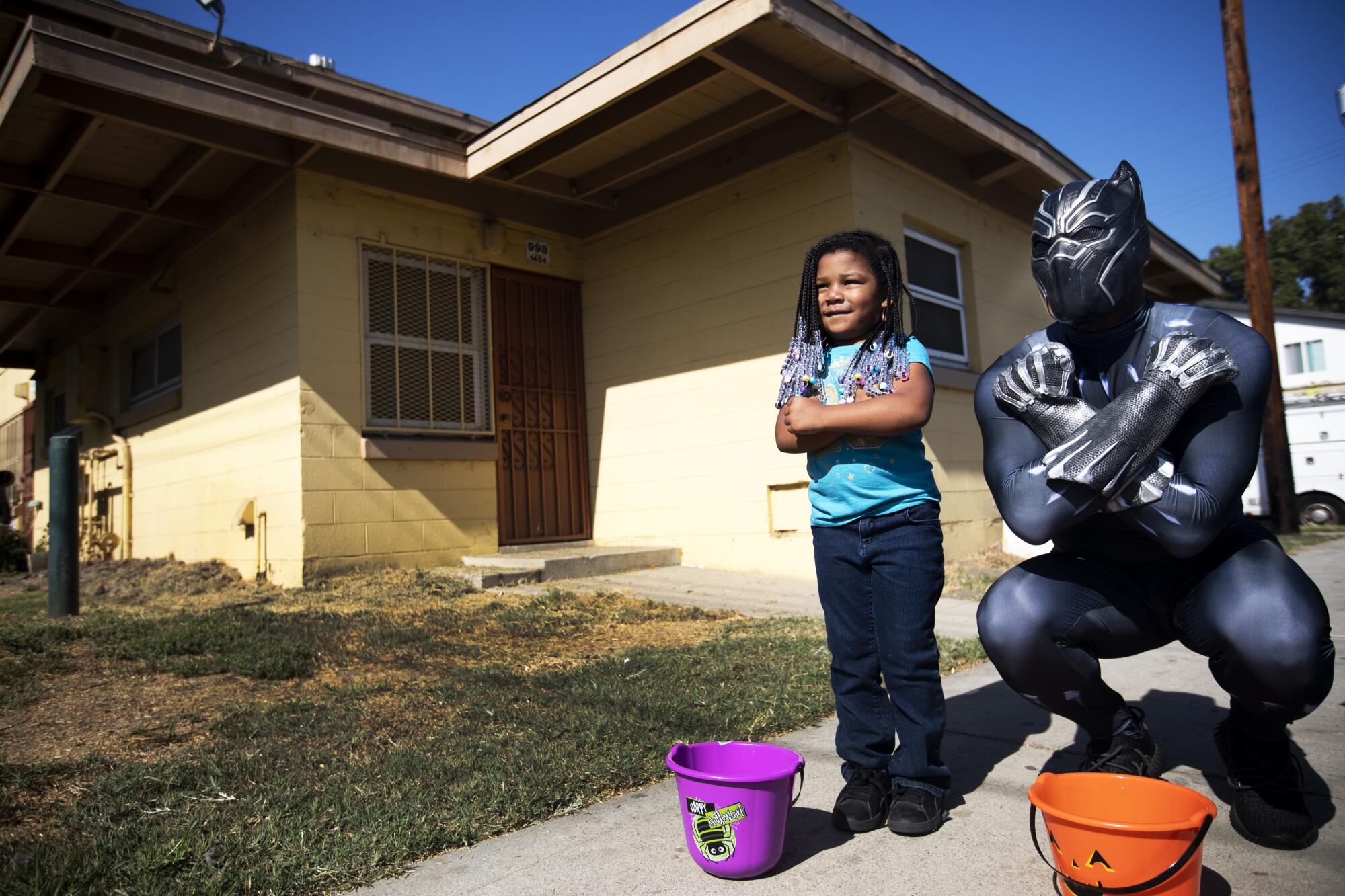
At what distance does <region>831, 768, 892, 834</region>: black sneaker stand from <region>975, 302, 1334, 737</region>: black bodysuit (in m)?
0.44

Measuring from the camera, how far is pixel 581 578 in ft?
26.0

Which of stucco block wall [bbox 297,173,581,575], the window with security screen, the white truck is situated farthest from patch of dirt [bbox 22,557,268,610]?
the white truck

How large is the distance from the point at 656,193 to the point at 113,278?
7298 millimetres

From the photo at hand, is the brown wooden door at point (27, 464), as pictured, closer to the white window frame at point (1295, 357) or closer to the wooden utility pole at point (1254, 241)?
the wooden utility pole at point (1254, 241)

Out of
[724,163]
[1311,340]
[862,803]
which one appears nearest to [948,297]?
[724,163]

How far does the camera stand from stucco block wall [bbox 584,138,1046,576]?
26.1 feet

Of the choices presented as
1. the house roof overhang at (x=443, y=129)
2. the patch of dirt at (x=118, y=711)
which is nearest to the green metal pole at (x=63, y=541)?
the patch of dirt at (x=118, y=711)

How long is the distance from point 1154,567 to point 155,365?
11.6 m

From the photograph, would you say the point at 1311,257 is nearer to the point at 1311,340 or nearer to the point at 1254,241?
the point at 1311,340

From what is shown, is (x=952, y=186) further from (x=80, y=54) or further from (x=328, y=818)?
(x=328, y=818)

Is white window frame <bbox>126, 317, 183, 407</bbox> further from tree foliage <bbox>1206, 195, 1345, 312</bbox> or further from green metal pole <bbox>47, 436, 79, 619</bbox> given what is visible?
tree foliage <bbox>1206, 195, 1345, 312</bbox>

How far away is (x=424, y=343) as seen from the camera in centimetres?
855

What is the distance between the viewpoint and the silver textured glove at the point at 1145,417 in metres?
2.02

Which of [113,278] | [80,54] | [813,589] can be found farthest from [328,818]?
[113,278]
